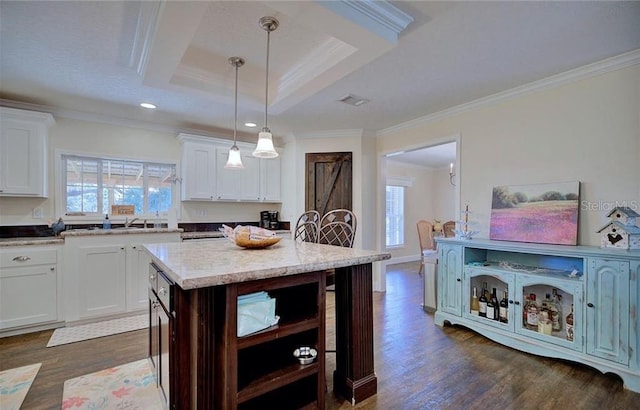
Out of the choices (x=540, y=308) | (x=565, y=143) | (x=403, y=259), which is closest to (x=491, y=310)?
(x=540, y=308)

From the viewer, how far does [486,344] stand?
8.89ft

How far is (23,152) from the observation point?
3135 millimetres

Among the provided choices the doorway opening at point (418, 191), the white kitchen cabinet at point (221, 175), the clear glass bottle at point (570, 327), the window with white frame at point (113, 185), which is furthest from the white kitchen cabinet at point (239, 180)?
the clear glass bottle at point (570, 327)

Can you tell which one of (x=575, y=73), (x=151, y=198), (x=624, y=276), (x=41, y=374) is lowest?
(x=41, y=374)

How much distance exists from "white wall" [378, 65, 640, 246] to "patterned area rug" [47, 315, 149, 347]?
3.83 m

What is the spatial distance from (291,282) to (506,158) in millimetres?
2714

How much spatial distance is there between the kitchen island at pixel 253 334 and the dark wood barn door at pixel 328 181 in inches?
104

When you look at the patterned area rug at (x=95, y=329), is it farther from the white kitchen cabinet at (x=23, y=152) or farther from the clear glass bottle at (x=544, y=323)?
the clear glass bottle at (x=544, y=323)

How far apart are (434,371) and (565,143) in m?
2.28

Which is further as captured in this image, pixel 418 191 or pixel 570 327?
pixel 418 191

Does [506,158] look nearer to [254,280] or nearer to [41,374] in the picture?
[254,280]

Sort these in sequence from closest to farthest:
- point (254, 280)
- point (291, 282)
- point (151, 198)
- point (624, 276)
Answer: point (254, 280) < point (291, 282) < point (624, 276) < point (151, 198)

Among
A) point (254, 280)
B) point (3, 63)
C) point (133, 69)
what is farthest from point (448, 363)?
point (3, 63)

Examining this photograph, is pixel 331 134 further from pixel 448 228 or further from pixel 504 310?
pixel 504 310
